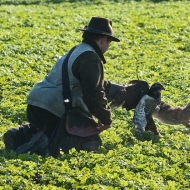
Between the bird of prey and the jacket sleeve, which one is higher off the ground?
the jacket sleeve

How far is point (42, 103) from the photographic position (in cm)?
905

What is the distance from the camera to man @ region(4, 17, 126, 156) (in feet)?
28.7

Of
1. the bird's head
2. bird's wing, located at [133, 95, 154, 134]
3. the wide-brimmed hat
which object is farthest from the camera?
the bird's head

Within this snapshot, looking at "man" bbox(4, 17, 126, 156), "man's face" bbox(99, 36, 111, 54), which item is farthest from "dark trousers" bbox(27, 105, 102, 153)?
"man's face" bbox(99, 36, 111, 54)

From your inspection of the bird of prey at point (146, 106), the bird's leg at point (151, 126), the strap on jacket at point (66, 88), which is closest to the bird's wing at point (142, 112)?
the bird of prey at point (146, 106)

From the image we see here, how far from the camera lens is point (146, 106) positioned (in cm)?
951

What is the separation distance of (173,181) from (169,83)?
6.45 metres

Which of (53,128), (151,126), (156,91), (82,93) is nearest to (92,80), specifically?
(82,93)

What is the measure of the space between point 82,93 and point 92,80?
1.02 feet

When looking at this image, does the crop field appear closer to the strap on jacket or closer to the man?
the man

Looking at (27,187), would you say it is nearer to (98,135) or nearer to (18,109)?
(98,135)

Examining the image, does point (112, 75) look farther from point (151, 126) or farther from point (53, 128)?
point (53, 128)

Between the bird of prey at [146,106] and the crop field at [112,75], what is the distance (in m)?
0.19

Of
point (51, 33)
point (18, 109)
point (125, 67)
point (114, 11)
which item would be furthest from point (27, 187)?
point (114, 11)
